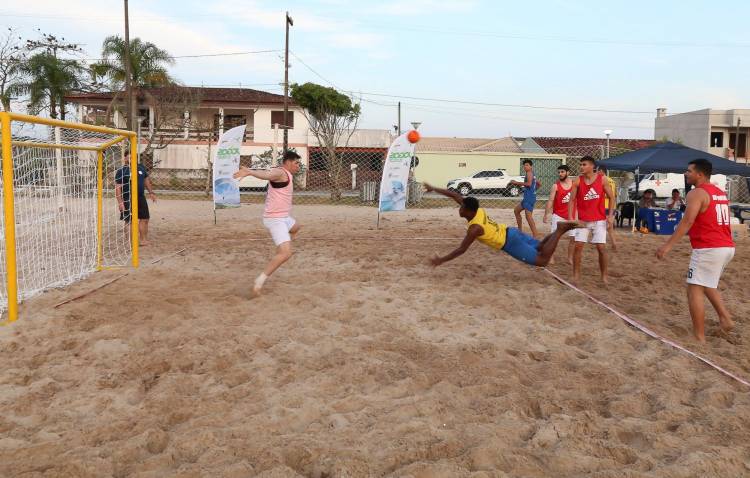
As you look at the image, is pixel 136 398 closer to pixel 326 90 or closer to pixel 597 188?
pixel 597 188

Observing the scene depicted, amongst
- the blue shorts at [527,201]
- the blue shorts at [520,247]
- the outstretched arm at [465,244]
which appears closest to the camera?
the outstretched arm at [465,244]

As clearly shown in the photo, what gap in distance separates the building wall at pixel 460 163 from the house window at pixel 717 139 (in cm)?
1568

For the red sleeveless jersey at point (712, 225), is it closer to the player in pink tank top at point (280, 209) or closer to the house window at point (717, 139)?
the player in pink tank top at point (280, 209)

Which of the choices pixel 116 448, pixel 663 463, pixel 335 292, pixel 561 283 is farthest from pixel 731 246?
pixel 116 448

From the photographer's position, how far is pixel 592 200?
7543 mm

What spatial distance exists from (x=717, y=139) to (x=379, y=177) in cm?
2669

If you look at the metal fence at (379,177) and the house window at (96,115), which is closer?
the metal fence at (379,177)

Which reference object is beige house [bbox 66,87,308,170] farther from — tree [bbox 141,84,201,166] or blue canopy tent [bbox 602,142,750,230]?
blue canopy tent [bbox 602,142,750,230]

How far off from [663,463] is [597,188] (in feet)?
16.2

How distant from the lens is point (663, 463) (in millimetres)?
3031

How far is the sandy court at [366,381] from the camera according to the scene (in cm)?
309

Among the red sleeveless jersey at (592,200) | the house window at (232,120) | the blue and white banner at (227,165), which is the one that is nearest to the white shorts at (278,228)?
the red sleeveless jersey at (592,200)

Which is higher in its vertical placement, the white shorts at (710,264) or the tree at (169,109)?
the tree at (169,109)

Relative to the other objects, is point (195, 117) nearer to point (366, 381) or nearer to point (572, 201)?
point (572, 201)
